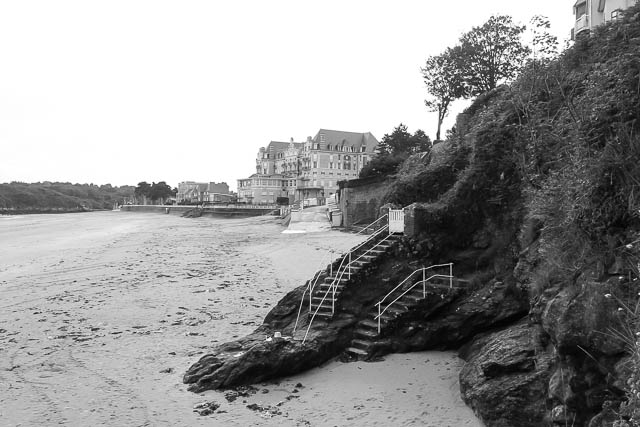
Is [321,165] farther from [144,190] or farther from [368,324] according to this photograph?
[368,324]

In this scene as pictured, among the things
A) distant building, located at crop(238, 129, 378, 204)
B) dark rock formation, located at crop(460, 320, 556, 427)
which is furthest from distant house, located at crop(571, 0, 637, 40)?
distant building, located at crop(238, 129, 378, 204)

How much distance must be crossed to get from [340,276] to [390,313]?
1.92 m

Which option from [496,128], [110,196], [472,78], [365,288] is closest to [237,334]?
[365,288]

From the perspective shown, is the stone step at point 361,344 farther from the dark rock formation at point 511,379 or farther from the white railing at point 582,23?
the white railing at point 582,23

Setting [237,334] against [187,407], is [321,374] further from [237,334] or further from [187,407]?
[237,334]

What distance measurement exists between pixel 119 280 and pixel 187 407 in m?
15.0

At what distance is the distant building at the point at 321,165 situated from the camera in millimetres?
114938

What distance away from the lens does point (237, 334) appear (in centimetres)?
1439

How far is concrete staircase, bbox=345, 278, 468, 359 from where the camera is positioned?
11.7 m

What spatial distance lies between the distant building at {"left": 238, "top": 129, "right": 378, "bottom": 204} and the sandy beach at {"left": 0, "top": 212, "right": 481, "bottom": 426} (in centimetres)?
8354

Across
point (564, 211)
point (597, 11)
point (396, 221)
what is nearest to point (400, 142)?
point (597, 11)

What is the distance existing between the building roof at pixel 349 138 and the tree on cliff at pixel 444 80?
243ft

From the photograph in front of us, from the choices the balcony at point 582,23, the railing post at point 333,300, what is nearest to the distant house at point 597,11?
the balcony at point 582,23

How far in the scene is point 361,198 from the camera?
4078cm
